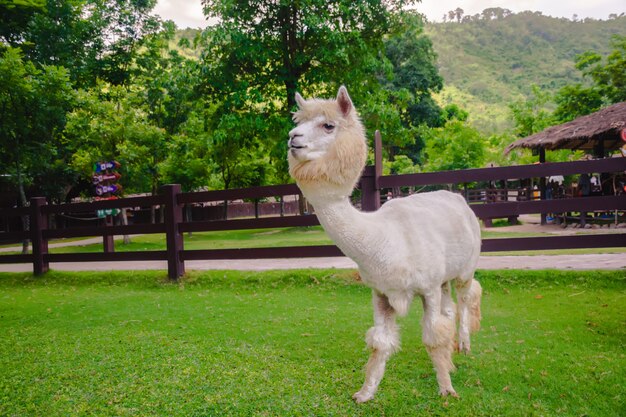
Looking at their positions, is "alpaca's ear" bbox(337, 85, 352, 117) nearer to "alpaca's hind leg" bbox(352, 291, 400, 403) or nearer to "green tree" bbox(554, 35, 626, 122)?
"alpaca's hind leg" bbox(352, 291, 400, 403)

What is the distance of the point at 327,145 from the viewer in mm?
2736

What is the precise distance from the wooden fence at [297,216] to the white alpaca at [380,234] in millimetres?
2924

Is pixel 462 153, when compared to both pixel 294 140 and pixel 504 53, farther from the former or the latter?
pixel 504 53

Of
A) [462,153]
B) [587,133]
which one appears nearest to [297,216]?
[587,133]

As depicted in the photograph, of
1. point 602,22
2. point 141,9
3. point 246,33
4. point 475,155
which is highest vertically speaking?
point 602,22

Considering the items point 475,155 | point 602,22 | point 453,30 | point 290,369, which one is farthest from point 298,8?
point 602,22

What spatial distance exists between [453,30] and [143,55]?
389ft

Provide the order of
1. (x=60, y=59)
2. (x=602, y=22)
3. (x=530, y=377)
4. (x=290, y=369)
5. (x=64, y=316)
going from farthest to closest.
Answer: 1. (x=602, y=22)
2. (x=60, y=59)
3. (x=64, y=316)
4. (x=290, y=369)
5. (x=530, y=377)

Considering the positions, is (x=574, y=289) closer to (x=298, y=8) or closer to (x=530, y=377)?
(x=530, y=377)

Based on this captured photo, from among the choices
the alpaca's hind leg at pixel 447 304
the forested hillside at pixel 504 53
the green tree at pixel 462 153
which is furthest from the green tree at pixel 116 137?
the forested hillside at pixel 504 53

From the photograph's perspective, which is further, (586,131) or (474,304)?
(586,131)

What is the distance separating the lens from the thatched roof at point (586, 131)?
12656 millimetres

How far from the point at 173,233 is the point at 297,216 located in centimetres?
225

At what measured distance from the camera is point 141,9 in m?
20.7
